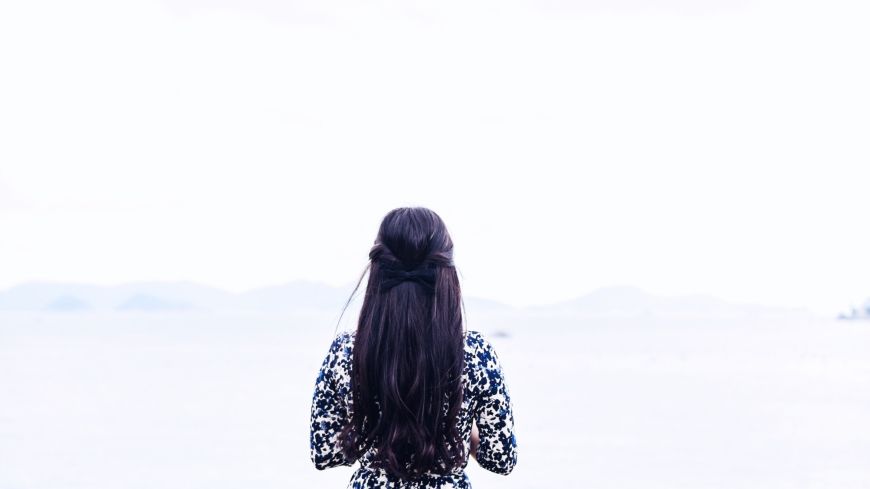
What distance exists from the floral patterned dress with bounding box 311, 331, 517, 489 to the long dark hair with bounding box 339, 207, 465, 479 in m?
0.05

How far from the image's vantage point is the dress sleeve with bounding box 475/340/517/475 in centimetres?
210

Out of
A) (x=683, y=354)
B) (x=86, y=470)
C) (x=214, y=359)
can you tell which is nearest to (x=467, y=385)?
(x=86, y=470)

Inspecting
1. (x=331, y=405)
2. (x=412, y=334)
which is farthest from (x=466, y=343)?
(x=331, y=405)

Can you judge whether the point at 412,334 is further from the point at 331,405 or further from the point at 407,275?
the point at 331,405

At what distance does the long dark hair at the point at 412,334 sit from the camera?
2.02 meters

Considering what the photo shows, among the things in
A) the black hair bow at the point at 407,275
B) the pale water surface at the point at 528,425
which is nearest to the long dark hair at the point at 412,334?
the black hair bow at the point at 407,275

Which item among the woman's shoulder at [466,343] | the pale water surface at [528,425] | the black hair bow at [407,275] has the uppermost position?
the black hair bow at [407,275]

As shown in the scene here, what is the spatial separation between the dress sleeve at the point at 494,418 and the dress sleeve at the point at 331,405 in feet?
1.17

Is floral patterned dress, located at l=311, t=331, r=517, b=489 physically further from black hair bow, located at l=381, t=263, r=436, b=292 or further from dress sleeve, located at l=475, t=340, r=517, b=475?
black hair bow, located at l=381, t=263, r=436, b=292

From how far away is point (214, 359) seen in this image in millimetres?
40844

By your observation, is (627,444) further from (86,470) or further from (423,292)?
(423,292)

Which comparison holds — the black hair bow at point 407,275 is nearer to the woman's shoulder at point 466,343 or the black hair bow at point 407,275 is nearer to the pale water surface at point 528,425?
the woman's shoulder at point 466,343

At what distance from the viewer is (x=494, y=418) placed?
2.13m

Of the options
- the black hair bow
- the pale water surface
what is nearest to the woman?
the black hair bow
